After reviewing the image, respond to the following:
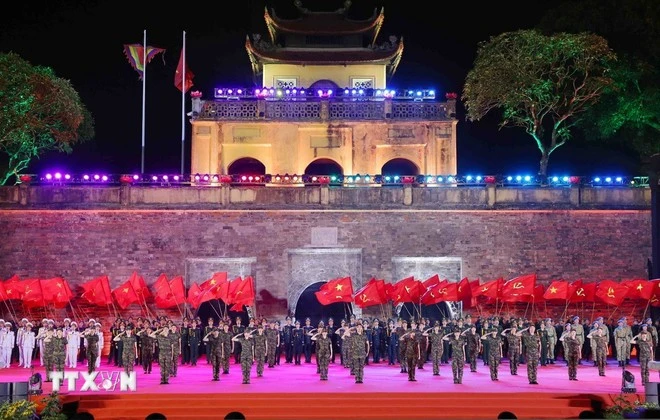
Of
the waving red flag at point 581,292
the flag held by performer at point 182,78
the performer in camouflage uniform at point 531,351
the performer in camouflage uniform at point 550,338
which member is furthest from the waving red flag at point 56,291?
the waving red flag at point 581,292

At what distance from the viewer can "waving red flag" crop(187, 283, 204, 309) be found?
21.2m

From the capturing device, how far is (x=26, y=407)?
1201 centimetres

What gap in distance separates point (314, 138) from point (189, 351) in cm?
1089

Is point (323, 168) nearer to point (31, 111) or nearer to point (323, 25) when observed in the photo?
point (323, 25)

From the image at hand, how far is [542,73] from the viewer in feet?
84.5

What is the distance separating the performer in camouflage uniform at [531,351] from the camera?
16422 millimetres

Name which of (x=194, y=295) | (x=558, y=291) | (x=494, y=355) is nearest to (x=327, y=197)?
(x=194, y=295)

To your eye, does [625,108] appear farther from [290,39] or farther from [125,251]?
[125,251]

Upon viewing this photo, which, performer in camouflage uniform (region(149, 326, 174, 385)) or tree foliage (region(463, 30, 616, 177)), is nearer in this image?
performer in camouflage uniform (region(149, 326, 174, 385))

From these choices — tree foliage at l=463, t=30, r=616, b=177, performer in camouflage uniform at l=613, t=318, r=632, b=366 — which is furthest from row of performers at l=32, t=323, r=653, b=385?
tree foliage at l=463, t=30, r=616, b=177

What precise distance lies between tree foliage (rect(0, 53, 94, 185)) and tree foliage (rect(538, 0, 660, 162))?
15.6 m

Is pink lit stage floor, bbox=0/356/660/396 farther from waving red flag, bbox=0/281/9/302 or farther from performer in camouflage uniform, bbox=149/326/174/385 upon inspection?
waving red flag, bbox=0/281/9/302

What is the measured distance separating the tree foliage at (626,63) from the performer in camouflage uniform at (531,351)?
37.6 ft

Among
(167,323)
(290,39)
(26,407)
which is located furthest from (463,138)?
(26,407)
